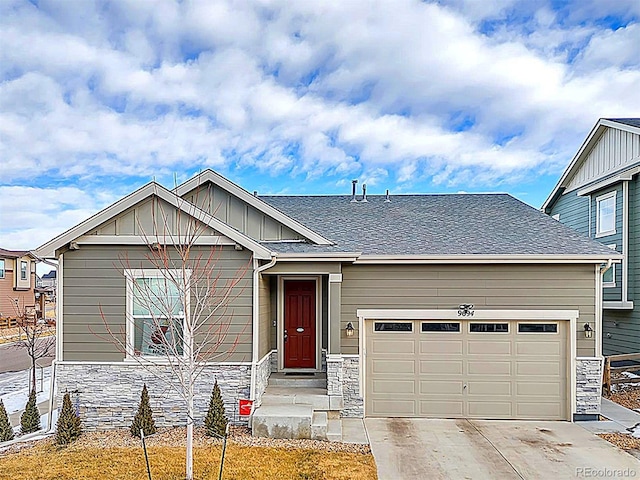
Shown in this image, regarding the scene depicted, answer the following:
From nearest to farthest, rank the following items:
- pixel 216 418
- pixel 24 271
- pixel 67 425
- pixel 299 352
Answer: pixel 67 425 → pixel 216 418 → pixel 299 352 → pixel 24 271

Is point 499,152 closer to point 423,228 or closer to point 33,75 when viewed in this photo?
point 423,228

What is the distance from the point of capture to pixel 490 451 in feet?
26.5

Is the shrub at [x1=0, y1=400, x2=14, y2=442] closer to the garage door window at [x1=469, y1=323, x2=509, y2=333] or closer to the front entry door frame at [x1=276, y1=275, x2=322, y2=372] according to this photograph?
the front entry door frame at [x1=276, y1=275, x2=322, y2=372]

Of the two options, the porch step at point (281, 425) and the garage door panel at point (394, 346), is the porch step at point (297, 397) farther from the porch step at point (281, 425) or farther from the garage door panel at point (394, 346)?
the garage door panel at point (394, 346)

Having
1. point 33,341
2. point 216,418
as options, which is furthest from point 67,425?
point 33,341

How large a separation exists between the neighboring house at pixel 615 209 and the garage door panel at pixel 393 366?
7620 mm

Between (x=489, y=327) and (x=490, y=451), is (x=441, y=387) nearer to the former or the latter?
(x=489, y=327)

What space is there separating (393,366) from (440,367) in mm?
960

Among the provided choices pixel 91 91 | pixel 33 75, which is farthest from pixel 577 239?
pixel 33 75

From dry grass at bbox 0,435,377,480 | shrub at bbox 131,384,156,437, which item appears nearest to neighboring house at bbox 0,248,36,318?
shrub at bbox 131,384,156,437

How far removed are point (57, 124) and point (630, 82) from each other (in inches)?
Answer: 663

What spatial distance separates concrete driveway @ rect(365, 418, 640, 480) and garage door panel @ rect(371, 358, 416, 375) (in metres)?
0.94

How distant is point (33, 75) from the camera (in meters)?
12.5

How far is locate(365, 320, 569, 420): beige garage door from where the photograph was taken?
1012 cm
